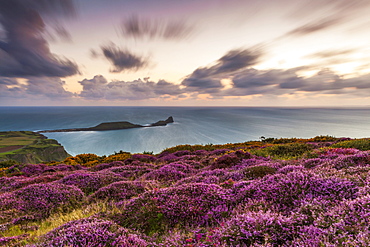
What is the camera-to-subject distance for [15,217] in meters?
7.49

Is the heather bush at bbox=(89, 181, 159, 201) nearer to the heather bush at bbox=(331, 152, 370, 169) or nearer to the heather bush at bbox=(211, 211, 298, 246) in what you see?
the heather bush at bbox=(211, 211, 298, 246)

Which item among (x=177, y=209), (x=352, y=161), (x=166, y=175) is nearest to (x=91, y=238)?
(x=177, y=209)

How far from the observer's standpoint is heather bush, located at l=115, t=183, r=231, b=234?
213 inches

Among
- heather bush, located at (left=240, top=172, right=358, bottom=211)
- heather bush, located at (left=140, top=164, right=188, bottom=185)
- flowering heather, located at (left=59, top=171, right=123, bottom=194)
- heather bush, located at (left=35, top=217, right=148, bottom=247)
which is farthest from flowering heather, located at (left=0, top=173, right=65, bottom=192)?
heather bush, located at (left=240, top=172, right=358, bottom=211)

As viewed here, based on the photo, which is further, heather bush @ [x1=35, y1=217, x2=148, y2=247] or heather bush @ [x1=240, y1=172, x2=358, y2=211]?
heather bush @ [x1=240, y1=172, x2=358, y2=211]

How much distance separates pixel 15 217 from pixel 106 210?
4.39 meters

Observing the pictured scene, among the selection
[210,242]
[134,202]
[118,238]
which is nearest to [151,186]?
[134,202]

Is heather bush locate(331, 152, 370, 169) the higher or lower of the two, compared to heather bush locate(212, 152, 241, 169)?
higher

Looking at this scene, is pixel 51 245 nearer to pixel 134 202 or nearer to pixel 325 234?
pixel 134 202

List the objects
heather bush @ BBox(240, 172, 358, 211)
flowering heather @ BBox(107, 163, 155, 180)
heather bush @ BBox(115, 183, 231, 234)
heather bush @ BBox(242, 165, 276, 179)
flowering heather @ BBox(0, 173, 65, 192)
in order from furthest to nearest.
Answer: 1. flowering heather @ BBox(107, 163, 155, 180)
2. flowering heather @ BBox(0, 173, 65, 192)
3. heather bush @ BBox(242, 165, 276, 179)
4. heather bush @ BBox(115, 183, 231, 234)
5. heather bush @ BBox(240, 172, 358, 211)

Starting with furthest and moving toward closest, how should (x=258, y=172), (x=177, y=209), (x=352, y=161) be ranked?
1. (x=258, y=172)
2. (x=352, y=161)
3. (x=177, y=209)

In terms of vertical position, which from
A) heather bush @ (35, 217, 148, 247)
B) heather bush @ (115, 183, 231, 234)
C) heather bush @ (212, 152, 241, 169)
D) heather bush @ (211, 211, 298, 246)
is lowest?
heather bush @ (212, 152, 241, 169)

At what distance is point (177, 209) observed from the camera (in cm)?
590

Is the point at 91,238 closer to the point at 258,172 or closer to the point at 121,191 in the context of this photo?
the point at 121,191
